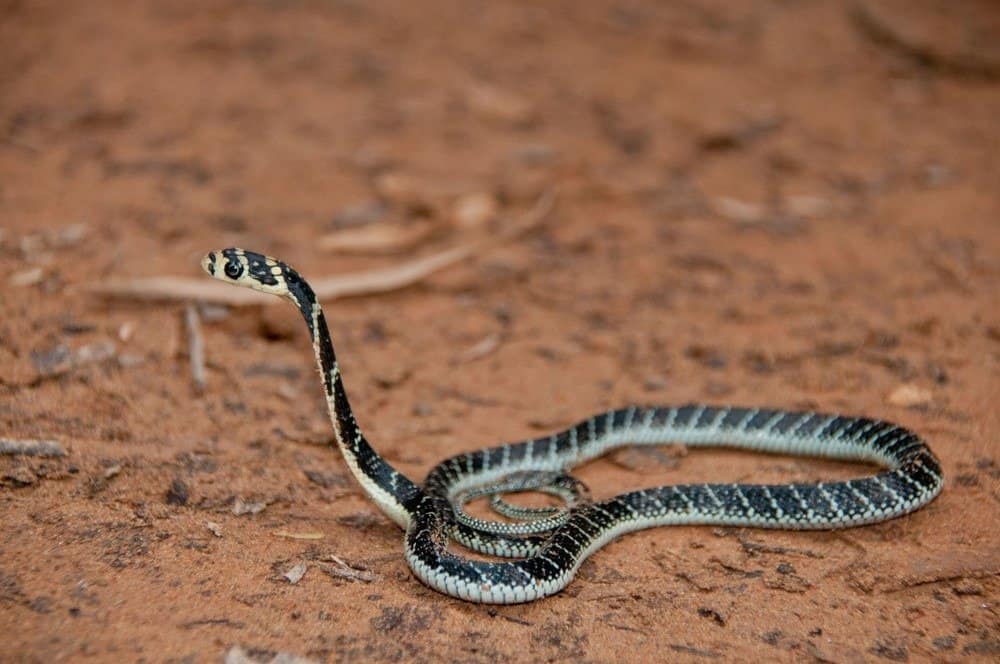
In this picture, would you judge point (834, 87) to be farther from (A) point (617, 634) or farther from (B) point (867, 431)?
(A) point (617, 634)

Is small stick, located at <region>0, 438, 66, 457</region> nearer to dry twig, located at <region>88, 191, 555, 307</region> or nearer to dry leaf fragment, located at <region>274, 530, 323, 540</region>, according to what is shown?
dry leaf fragment, located at <region>274, 530, 323, 540</region>

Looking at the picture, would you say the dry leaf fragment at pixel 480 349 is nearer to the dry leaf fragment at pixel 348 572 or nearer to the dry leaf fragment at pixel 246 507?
the dry leaf fragment at pixel 246 507

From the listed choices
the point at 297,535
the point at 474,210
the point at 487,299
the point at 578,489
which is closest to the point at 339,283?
the point at 487,299

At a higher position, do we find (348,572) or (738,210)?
A: (348,572)

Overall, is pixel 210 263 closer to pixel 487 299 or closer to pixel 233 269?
pixel 233 269

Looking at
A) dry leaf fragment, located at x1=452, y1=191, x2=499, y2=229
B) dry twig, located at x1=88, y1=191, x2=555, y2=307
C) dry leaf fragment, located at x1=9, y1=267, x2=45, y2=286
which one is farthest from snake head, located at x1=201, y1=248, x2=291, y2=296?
dry leaf fragment, located at x1=452, y1=191, x2=499, y2=229

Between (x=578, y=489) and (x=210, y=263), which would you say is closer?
(x=210, y=263)

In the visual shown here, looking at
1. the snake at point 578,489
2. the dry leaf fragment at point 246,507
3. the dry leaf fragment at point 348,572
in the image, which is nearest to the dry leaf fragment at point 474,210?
the snake at point 578,489
